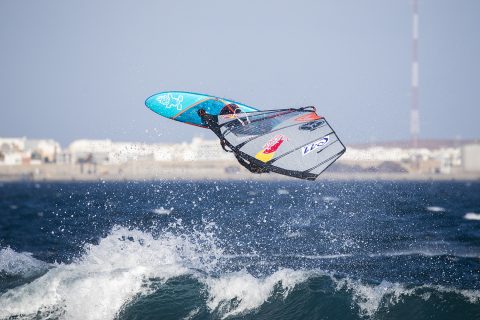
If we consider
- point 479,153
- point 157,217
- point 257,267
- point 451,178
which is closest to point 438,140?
point 451,178

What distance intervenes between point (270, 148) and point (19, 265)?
7290mm

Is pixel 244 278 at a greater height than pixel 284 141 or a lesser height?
lesser

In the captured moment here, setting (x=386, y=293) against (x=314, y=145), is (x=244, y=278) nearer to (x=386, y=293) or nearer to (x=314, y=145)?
(x=386, y=293)

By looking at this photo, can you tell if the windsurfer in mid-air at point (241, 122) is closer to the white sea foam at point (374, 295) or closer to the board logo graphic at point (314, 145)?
the board logo graphic at point (314, 145)

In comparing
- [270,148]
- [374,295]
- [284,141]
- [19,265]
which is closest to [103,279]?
[19,265]

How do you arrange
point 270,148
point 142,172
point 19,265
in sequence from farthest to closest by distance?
point 142,172 < point 19,265 < point 270,148

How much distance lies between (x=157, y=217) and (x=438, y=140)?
530 ft

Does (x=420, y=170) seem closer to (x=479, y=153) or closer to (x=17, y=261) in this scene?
(x=479, y=153)

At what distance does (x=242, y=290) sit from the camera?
1252 cm

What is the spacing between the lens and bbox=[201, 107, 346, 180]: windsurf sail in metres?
13.0

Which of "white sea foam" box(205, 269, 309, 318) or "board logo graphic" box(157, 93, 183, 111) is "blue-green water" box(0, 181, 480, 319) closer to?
"white sea foam" box(205, 269, 309, 318)

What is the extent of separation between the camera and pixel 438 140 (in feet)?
583

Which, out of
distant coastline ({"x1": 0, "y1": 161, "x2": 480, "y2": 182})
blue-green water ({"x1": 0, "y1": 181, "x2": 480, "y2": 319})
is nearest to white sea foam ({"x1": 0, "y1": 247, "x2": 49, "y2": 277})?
blue-green water ({"x1": 0, "y1": 181, "x2": 480, "y2": 319})

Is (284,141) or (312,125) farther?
(312,125)
